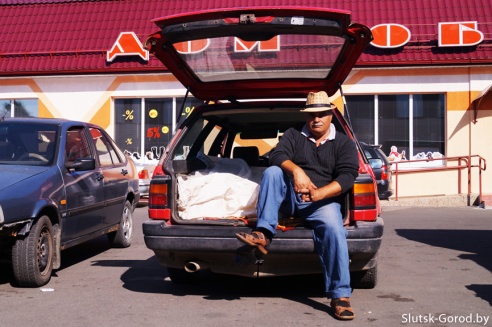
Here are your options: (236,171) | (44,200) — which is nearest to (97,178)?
(44,200)

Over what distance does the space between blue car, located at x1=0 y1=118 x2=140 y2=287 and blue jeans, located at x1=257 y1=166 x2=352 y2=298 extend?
89.1 inches

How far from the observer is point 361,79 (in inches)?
804

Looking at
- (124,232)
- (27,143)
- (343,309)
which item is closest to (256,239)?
(343,309)

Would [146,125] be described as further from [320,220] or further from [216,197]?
[320,220]

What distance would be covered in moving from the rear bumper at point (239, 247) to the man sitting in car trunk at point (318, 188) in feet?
0.37

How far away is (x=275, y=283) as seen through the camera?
7078 mm

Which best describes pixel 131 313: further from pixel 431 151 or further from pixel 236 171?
pixel 431 151

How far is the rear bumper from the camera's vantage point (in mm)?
5730

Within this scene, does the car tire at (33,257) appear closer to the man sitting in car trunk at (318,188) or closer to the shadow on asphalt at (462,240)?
the man sitting in car trunk at (318,188)

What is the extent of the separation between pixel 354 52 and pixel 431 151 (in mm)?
14503

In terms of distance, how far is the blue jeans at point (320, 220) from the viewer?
5.58 meters

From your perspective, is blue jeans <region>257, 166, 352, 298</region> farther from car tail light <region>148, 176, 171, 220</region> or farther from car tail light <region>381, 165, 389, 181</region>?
car tail light <region>381, 165, 389, 181</region>

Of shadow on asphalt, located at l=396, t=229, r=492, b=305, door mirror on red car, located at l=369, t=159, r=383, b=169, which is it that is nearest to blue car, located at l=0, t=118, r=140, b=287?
shadow on asphalt, located at l=396, t=229, r=492, b=305

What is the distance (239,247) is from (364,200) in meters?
1.09
